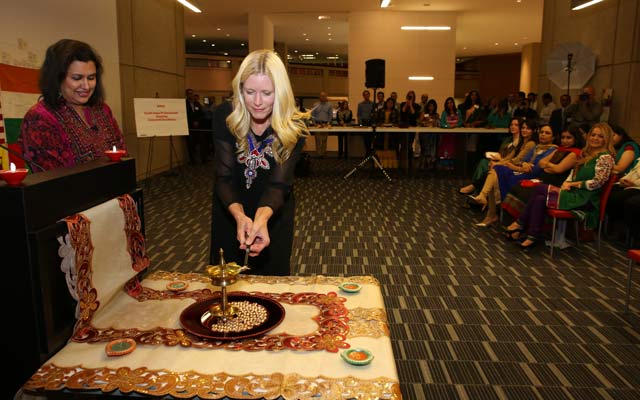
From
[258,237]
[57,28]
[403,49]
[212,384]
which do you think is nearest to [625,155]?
[258,237]

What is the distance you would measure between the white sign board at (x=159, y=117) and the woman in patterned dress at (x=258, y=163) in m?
6.97

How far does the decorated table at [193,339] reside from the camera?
1192 millimetres

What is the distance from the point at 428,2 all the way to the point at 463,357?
11.1 m

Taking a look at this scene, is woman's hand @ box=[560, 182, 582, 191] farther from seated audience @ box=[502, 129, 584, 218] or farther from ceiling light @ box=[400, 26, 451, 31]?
ceiling light @ box=[400, 26, 451, 31]

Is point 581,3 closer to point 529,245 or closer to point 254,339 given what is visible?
point 529,245

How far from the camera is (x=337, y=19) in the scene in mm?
14383

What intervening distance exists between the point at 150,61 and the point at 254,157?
880cm

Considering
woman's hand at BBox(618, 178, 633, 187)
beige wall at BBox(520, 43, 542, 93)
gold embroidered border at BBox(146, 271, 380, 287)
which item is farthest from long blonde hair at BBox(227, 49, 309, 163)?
beige wall at BBox(520, 43, 542, 93)

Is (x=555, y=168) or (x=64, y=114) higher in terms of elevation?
(x=64, y=114)

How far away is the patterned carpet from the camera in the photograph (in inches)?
105

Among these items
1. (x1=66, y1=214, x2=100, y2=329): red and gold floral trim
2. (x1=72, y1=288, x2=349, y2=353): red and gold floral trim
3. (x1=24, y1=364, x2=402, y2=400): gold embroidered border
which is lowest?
(x1=24, y1=364, x2=402, y2=400): gold embroidered border

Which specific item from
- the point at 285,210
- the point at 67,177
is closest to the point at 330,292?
the point at 285,210

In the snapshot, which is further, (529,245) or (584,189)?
(529,245)

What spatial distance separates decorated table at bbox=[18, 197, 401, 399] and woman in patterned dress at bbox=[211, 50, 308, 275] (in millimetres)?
254
